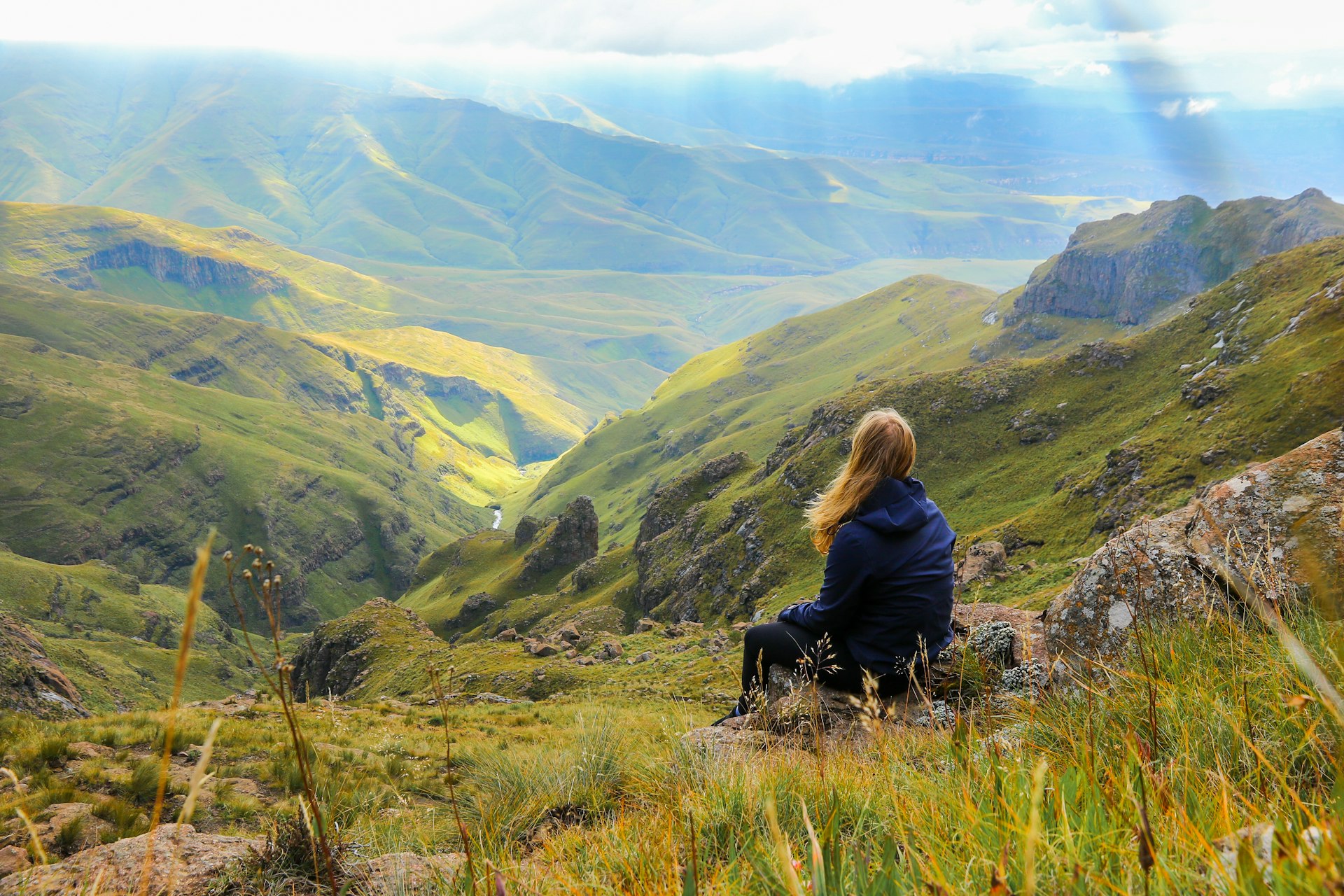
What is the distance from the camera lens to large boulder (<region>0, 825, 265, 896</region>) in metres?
4.59

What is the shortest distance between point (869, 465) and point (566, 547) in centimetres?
10107

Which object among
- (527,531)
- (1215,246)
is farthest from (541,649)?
(1215,246)

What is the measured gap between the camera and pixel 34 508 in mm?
197625

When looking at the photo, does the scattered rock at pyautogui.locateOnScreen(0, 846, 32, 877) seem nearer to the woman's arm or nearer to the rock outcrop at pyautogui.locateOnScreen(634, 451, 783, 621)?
the woman's arm

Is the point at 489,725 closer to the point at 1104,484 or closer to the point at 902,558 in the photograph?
the point at 902,558

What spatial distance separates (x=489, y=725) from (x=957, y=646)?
13.3m

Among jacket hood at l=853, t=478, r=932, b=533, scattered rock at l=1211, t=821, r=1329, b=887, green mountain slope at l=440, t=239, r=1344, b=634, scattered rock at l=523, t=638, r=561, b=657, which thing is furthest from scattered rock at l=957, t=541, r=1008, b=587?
scattered rock at l=1211, t=821, r=1329, b=887

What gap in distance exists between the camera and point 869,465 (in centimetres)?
771

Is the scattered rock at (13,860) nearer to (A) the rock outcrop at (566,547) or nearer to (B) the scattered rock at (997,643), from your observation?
(B) the scattered rock at (997,643)

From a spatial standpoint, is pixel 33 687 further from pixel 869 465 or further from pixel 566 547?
pixel 566 547

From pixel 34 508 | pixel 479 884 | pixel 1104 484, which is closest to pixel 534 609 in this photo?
pixel 1104 484

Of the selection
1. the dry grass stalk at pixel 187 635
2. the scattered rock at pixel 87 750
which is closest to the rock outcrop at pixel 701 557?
the scattered rock at pixel 87 750

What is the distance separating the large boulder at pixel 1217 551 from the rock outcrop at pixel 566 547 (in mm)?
98840

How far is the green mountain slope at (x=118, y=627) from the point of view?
95.5 metres
